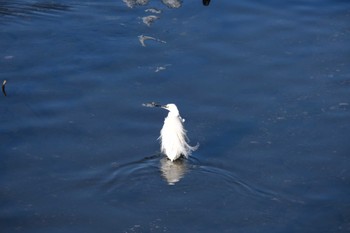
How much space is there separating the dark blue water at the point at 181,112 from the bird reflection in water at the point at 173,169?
0.09 ft

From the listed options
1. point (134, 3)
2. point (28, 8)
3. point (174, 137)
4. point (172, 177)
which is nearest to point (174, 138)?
point (174, 137)

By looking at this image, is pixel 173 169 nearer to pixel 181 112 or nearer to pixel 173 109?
pixel 173 109

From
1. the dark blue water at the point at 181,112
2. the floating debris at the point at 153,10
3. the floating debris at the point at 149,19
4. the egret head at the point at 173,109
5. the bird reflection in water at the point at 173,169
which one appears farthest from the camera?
the floating debris at the point at 153,10

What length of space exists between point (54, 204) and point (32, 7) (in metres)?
6.82

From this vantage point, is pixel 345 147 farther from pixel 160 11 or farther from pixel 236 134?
pixel 160 11

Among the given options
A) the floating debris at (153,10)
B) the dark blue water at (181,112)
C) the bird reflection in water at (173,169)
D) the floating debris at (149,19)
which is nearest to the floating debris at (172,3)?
the dark blue water at (181,112)

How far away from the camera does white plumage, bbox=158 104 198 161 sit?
11.4 metres

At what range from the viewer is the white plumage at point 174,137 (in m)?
11.4

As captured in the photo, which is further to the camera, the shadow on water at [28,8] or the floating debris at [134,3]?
the floating debris at [134,3]

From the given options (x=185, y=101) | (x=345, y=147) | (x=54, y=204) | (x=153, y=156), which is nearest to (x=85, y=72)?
(x=185, y=101)

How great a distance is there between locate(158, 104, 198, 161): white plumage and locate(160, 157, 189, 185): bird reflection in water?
0.09 m

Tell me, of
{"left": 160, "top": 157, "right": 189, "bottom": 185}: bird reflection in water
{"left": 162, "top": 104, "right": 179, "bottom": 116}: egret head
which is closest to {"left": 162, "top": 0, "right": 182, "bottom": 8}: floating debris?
{"left": 162, "top": 104, "right": 179, "bottom": 116}: egret head

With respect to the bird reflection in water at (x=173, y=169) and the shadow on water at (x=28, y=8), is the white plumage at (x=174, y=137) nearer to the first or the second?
the bird reflection in water at (x=173, y=169)

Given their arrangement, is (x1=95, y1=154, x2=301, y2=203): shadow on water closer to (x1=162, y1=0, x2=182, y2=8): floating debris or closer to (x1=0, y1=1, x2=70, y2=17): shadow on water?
(x1=162, y1=0, x2=182, y2=8): floating debris
